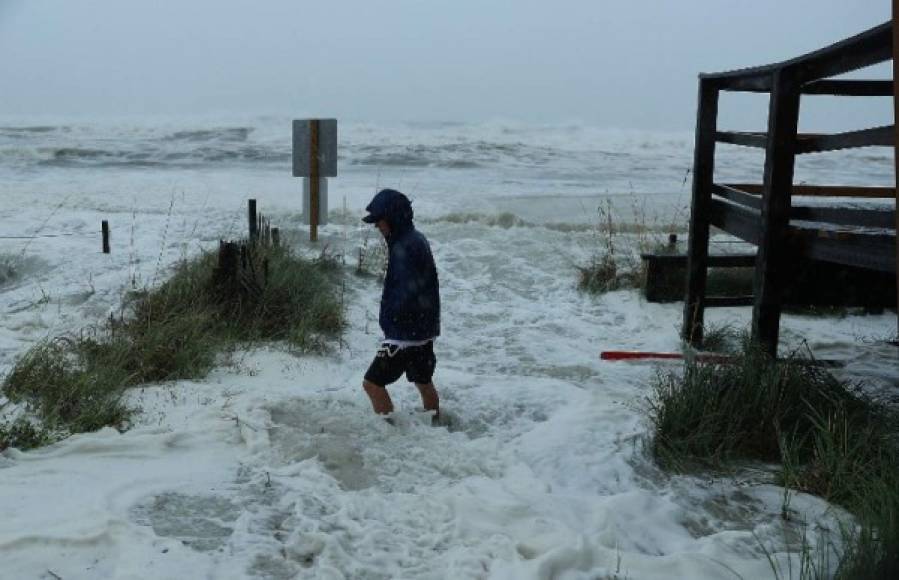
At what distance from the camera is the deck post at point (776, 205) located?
6.05 m

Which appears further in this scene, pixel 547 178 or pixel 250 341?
pixel 547 178

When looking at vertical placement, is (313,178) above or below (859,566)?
above

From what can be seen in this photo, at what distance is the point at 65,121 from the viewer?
4212 centimetres

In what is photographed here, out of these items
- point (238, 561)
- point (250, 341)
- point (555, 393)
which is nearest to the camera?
point (238, 561)

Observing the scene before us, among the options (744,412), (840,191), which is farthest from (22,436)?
(840,191)

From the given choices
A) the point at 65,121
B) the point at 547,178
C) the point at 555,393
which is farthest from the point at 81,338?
the point at 65,121

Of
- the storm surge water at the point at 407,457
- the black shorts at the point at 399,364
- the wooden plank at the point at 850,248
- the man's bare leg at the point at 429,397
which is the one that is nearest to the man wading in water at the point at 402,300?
the black shorts at the point at 399,364

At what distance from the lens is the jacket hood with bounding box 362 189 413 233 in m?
5.17

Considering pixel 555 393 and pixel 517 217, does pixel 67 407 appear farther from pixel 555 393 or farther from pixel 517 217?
pixel 517 217

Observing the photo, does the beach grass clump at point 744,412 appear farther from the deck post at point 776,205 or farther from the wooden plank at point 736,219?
the wooden plank at point 736,219

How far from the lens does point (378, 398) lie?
530 cm

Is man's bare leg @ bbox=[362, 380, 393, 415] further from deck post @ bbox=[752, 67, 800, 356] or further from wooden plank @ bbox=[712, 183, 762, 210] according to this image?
wooden plank @ bbox=[712, 183, 762, 210]

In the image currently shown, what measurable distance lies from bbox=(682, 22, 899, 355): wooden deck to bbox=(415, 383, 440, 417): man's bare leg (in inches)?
89.0

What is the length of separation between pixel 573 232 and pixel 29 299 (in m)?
7.43
